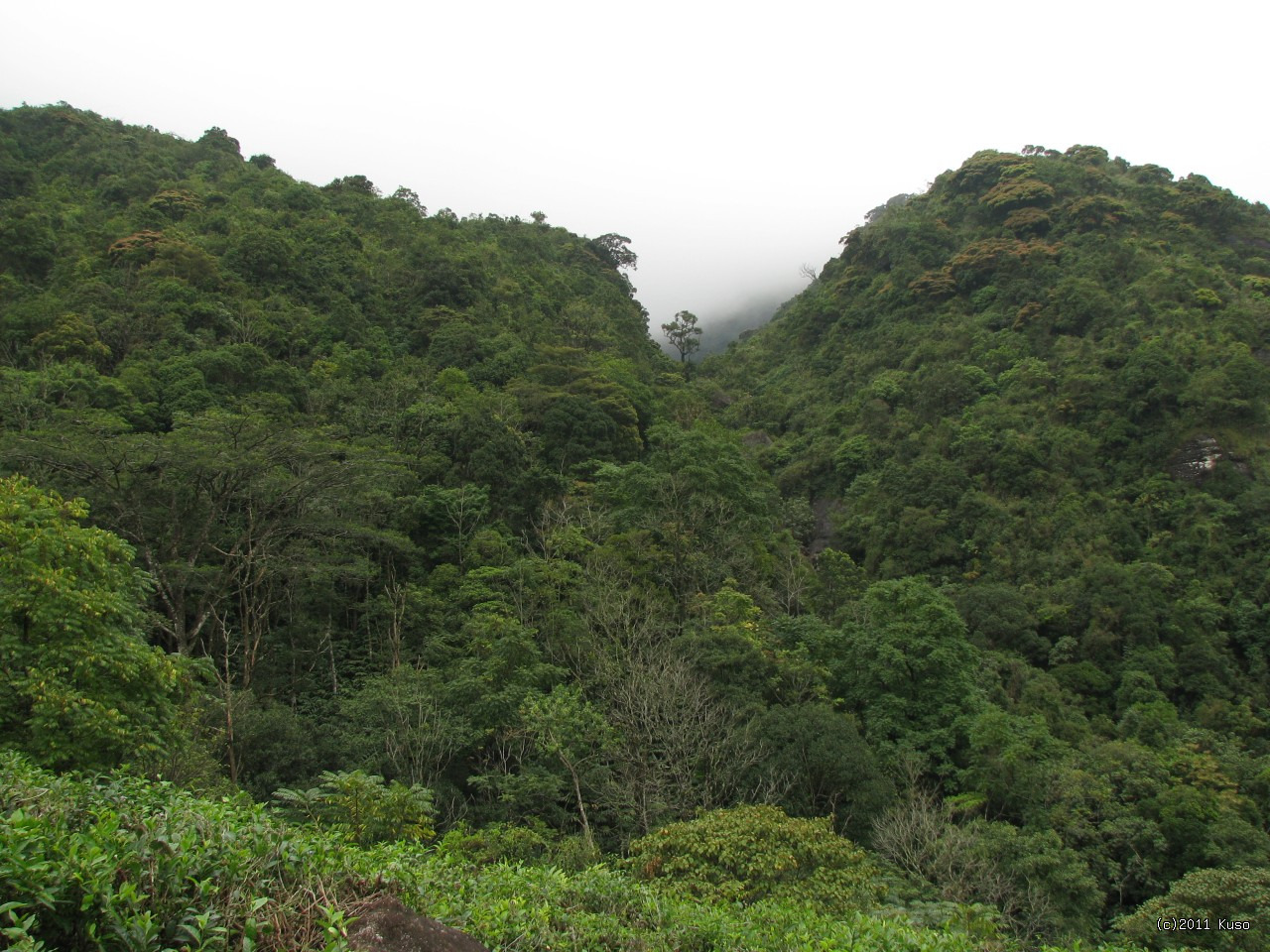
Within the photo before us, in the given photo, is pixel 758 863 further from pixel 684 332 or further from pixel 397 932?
pixel 684 332

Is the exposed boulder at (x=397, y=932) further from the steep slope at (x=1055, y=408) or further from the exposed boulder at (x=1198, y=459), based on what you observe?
the exposed boulder at (x=1198, y=459)

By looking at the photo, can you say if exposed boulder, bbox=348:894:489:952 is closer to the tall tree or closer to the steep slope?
the steep slope

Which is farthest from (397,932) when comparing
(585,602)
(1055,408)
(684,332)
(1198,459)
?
(684,332)

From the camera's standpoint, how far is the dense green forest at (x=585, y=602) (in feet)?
20.4

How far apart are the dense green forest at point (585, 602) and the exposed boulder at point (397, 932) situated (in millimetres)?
149

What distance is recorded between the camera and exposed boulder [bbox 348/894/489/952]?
10.2 ft

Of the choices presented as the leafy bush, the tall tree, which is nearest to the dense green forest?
the leafy bush

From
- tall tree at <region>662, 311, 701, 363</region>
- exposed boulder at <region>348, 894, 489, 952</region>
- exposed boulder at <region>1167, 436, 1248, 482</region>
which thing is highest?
tall tree at <region>662, 311, 701, 363</region>

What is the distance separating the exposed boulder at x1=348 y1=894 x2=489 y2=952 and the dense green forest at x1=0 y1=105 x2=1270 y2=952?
15cm

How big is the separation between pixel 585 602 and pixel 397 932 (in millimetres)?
14343

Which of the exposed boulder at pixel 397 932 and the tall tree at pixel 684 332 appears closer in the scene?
the exposed boulder at pixel 397 932

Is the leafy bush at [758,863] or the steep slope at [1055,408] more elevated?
the steep slope at [1055,408]

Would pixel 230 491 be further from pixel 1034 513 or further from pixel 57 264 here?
pixel 1034 513

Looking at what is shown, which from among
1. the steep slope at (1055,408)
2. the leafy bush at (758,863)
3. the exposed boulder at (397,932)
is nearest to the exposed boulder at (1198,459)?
the steep slope at (1055,408)
